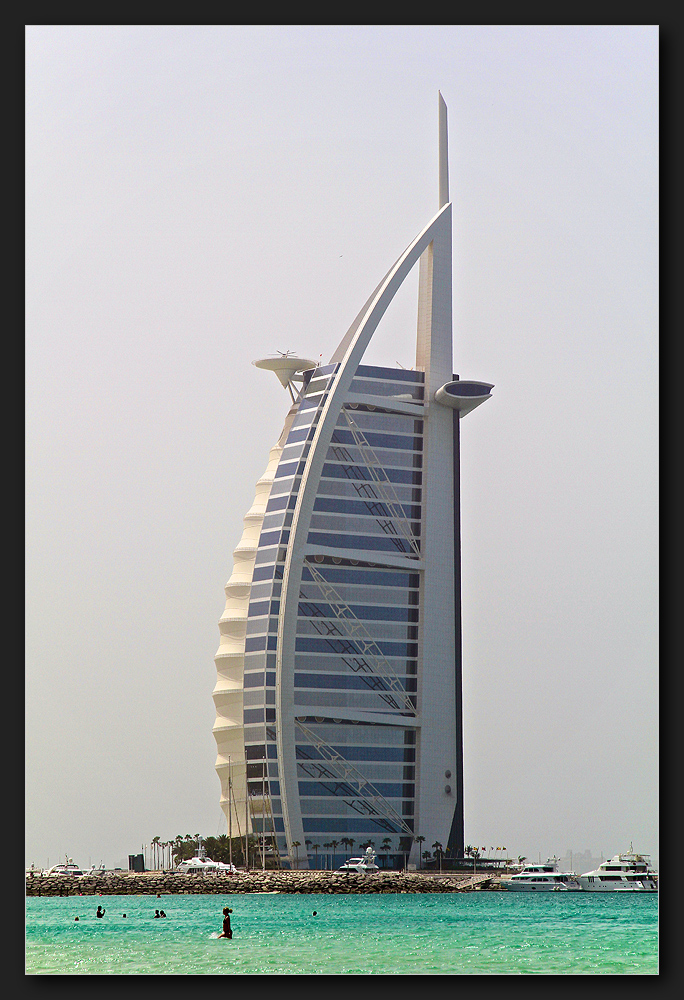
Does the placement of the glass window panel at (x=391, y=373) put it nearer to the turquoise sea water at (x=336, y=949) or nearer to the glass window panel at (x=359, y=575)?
the glass window panel at (x=359, y=575)

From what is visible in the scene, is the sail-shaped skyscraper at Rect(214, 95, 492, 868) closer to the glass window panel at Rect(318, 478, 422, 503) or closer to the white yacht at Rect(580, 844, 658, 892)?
the glass window panel at Rect(318, 478, 422, 503)

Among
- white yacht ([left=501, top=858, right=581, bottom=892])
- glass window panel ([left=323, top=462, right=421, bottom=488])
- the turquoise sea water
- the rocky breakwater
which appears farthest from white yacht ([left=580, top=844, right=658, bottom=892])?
glass window panel ([left=323, top=462, right=421, bottom=488])

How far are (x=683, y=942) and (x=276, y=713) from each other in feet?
106

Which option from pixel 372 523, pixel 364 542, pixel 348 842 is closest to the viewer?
pixel 348 842

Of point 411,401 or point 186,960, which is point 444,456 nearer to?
point 411,401

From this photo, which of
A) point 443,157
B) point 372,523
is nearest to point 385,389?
point 372,523

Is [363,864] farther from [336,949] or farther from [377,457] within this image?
[336,949]

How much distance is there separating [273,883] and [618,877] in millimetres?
10219

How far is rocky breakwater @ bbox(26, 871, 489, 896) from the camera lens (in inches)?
1681

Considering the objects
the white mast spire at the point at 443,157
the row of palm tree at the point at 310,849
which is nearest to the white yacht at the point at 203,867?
the row of palm tree at the point at 310,849

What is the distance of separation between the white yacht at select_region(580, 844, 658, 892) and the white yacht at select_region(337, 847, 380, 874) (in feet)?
24.3

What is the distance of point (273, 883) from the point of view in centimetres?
4362

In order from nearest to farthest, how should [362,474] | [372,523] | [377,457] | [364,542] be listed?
[364,542], [372,523], [362,474], [377,457]

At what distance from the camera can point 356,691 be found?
49.0m
